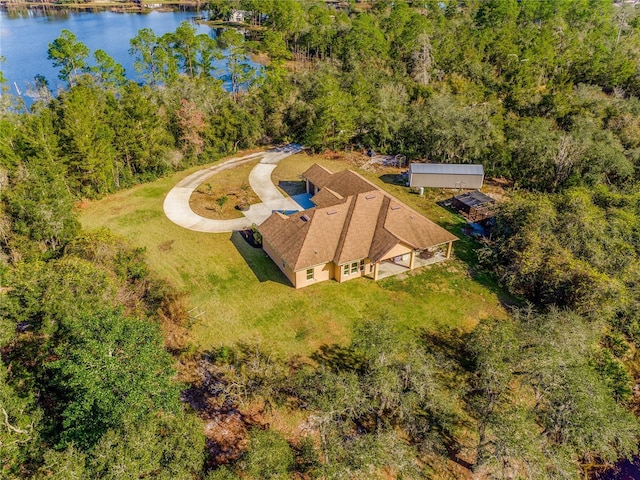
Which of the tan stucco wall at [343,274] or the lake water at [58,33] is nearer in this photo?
the tan stucco wall at [343,274]

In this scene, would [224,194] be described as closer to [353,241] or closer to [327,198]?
[327,198]

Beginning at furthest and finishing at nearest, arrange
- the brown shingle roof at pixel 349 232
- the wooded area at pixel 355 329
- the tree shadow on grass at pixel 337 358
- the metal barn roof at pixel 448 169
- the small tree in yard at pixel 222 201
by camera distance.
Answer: the metal barn roof at pixel 448 169 < the small tree in yard at pixel 222 201 < the brown shingle roof at pixel 349 232 < the tree shadow on grass at pixel 337 358 < the wooded area at pixel 355 329

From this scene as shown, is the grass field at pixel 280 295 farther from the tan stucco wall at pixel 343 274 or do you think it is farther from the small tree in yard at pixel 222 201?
the small tree in yard at pixel 222 201

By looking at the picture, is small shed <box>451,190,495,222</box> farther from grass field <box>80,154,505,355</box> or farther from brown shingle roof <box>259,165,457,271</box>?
brown shingle roof <box>259,165,457,271</box>

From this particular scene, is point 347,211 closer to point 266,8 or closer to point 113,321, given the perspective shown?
point 113,321

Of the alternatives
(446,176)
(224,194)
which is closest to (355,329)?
(224,194)

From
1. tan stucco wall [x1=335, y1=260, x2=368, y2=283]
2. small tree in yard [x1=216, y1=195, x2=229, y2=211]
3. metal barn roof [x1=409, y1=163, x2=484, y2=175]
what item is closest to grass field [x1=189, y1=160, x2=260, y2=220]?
small tree in yard [x1=216, y1=195, x2=229, y2=211]

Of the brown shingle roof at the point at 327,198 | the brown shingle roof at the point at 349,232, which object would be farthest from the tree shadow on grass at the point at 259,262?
the brown shingle roof at the point at 327,198
